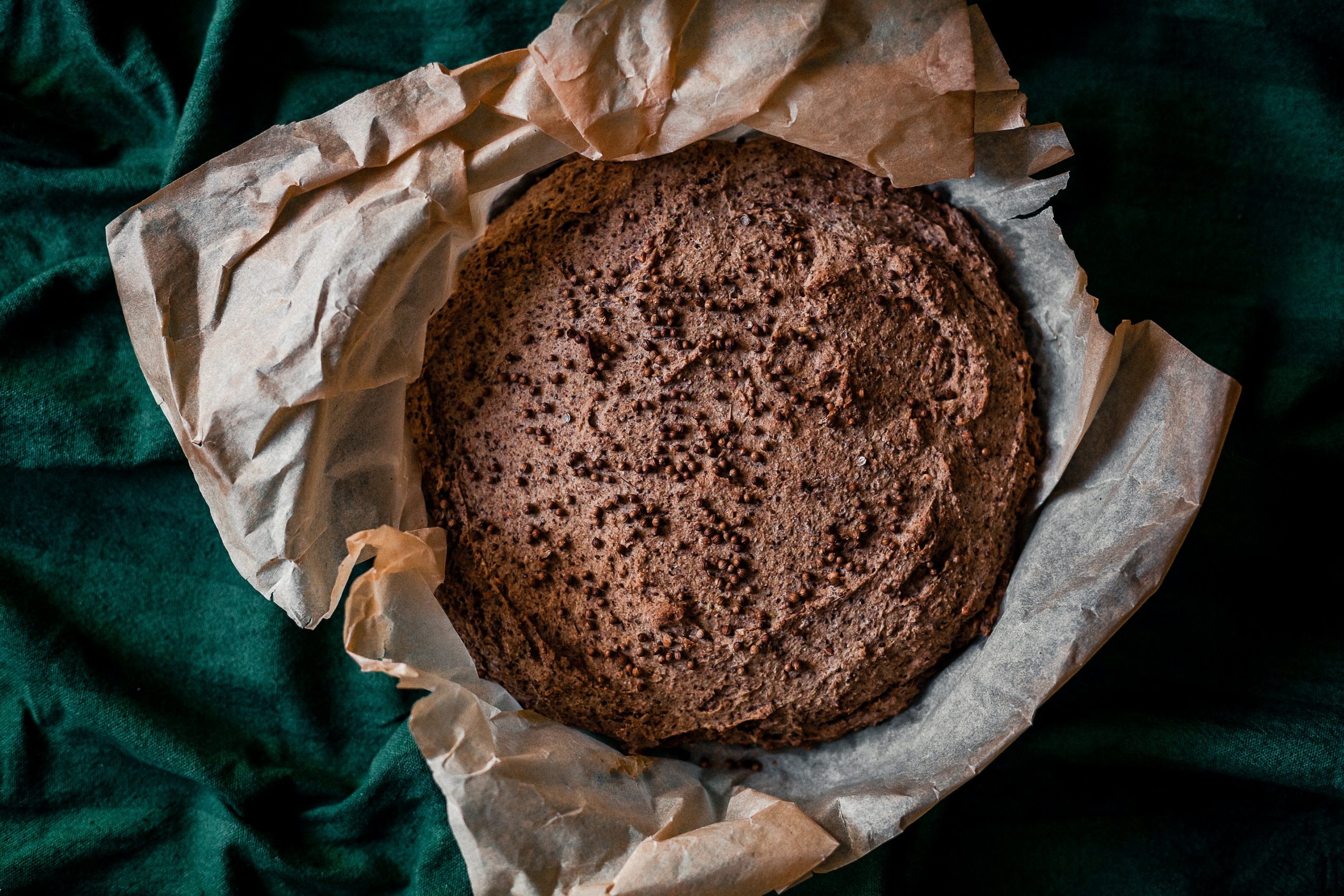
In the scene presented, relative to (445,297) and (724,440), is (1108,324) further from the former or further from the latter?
(445,297)

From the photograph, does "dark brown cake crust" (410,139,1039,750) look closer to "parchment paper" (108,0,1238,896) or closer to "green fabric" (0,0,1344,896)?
"parchment paper" (108,0,1238,896)

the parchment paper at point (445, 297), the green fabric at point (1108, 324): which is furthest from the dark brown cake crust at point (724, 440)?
the green fabric at point (1108, 324)

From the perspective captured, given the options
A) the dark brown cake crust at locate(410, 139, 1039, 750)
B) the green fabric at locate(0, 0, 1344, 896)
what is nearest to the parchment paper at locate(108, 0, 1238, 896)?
the dark brown cake crust at locate(410, 139, 1039, 750)

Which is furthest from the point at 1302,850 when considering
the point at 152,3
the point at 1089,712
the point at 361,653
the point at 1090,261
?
the point at 152,3

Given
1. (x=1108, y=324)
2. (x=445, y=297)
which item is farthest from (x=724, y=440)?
(x=1108, y=324)

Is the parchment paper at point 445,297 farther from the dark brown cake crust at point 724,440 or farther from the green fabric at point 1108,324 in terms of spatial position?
the green fabric at point 1108,324

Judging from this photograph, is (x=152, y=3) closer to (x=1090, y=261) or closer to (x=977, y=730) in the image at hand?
(x=1090, y=261)
